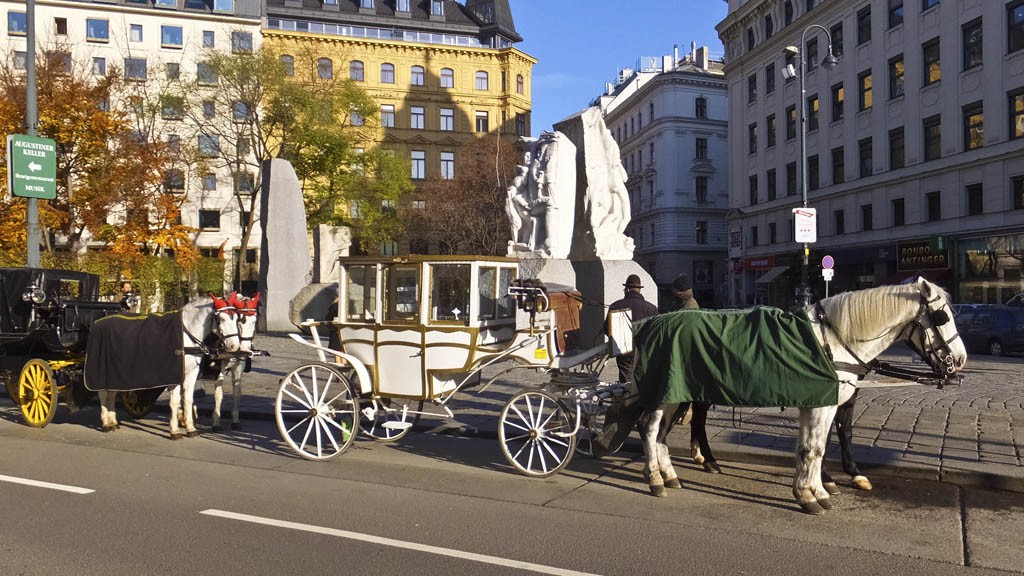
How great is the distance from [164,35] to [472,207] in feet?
97.9

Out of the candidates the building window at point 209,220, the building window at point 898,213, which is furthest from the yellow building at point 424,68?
the building window at point 898,213

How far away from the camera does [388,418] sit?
1001 cm

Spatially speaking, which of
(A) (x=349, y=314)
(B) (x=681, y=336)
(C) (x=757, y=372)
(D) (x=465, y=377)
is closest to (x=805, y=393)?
(C) (x=757, y=372)

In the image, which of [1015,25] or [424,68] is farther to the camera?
[424,68]

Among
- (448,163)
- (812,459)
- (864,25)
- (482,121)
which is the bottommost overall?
(812,459)

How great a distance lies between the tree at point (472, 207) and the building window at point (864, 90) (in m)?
17.3

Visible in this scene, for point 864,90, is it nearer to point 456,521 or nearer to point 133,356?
point 133,356

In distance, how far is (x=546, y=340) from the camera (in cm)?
810

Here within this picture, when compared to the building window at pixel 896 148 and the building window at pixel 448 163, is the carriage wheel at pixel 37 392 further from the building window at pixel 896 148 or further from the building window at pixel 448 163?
the building window at pixel 448 163

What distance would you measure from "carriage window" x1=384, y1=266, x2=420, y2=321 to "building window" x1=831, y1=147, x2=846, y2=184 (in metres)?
37.4

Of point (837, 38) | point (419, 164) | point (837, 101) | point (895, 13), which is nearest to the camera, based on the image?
point (895, 13)

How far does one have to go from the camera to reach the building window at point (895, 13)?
36.5 m

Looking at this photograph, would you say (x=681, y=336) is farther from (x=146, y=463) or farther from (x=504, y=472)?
(x=146, y=463)

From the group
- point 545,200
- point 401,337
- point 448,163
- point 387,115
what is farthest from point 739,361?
point 387,115
